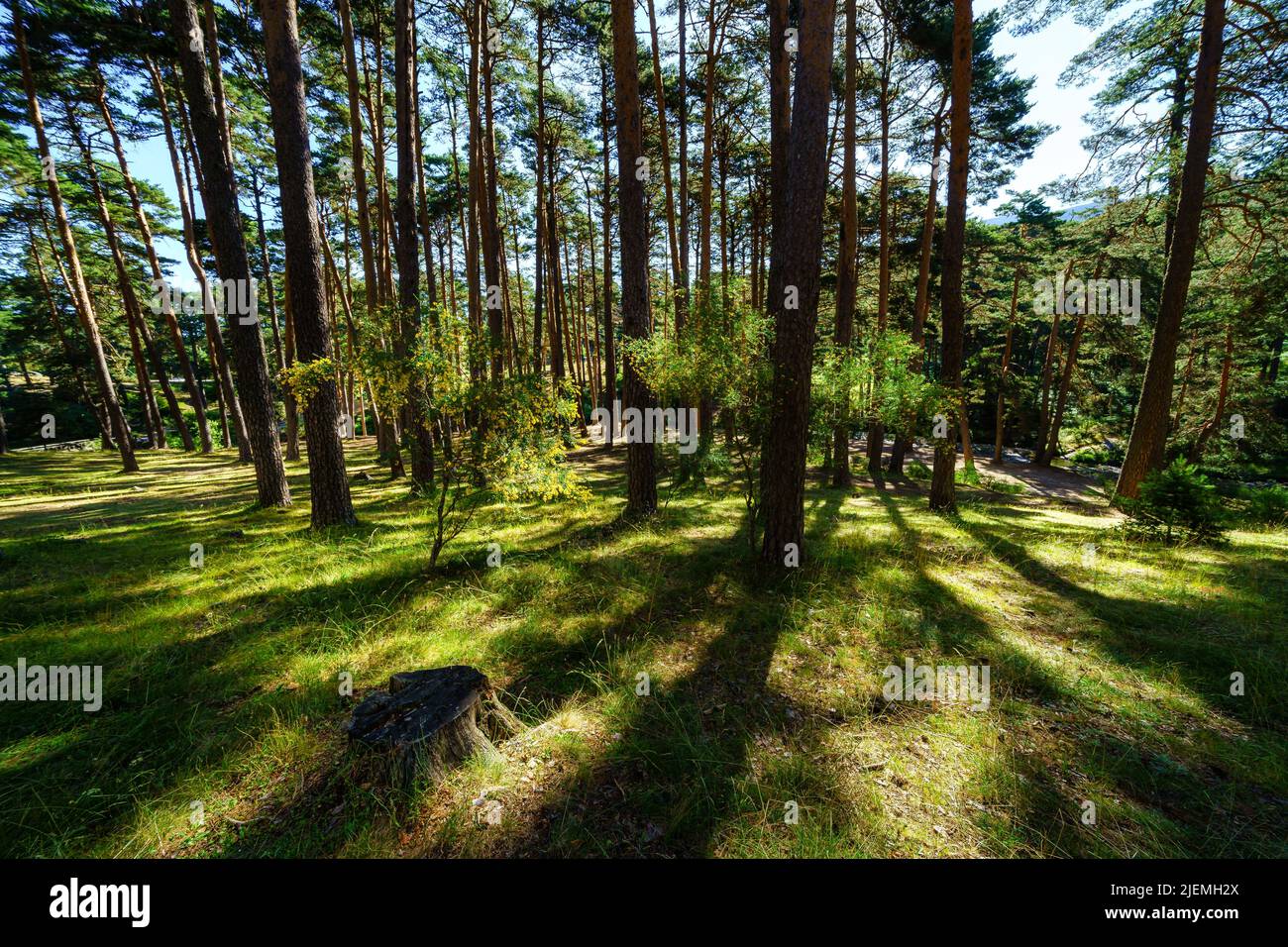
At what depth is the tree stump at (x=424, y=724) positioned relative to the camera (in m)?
2.59

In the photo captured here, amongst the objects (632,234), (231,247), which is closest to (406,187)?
(231,247)

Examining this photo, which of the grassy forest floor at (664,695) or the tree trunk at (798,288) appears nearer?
the grassy forest floor at (664,695)

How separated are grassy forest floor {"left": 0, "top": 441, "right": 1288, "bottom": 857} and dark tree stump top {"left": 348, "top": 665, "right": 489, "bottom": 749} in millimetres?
231

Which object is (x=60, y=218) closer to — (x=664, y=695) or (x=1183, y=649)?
(x=664, y=695)

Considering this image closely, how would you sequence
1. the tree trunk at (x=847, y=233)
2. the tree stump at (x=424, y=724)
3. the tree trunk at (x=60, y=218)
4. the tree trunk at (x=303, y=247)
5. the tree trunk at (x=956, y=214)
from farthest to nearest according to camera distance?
the tree trunk at (x=60, y=218) < the tree trunk at (x=847, y=233) < the tree trunk at (x=956, y=214) < the tree trunk at (x=303, y=247) < the tree stump at (x=424, y=724)

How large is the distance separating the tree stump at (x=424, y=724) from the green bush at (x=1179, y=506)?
9823 mm

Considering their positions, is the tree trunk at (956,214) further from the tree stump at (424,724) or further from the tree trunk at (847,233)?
the tree stump at (424,724)

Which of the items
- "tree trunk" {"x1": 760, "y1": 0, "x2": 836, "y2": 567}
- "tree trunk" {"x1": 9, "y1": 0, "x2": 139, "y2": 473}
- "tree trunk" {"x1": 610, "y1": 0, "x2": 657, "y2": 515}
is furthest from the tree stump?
"tree trunk" {"x1": 9, "y1": 0, "x2": 139, "y2": 473}

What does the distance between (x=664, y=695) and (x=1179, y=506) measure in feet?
28.9

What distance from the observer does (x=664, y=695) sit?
3512mm

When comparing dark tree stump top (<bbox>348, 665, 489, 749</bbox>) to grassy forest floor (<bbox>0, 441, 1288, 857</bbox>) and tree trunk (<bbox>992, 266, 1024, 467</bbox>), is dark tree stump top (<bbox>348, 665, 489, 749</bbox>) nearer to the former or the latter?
grassy forest floor (<bbox>0, 441, 1288, 857</bbox>)

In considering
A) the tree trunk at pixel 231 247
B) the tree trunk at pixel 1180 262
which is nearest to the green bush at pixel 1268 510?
the tree trunk at pixel 1180 262
